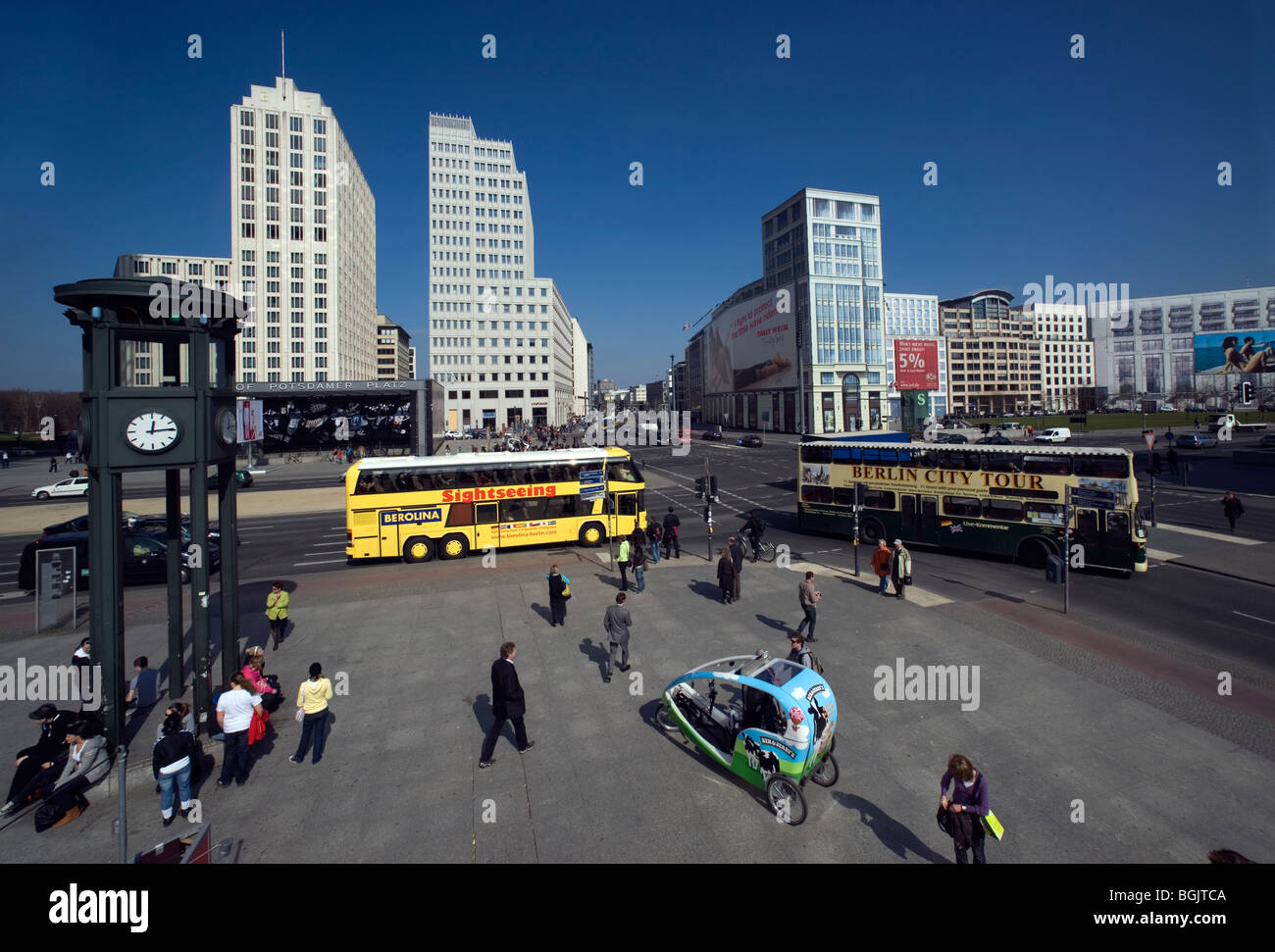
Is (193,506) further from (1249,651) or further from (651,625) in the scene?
(1249,651)

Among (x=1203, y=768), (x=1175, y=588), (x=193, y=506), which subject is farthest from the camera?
(x=1175, y=588)

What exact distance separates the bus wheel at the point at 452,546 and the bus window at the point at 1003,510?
17072mm

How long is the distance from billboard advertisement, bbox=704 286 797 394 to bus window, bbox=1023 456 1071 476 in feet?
230

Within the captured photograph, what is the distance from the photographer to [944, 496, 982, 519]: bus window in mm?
20281

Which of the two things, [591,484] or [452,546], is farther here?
[591,484]

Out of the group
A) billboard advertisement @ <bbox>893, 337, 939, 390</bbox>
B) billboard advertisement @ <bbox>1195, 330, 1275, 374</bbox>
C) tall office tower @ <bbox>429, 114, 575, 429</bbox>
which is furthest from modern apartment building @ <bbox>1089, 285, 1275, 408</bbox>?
tall office tower @ <bbox>429, 114, 575, 429</bbox>

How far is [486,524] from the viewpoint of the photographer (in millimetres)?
22406

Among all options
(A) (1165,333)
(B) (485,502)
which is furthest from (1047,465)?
(A) (1165,333)

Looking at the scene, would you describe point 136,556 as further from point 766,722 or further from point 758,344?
point 758,344

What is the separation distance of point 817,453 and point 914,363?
63.4 metres

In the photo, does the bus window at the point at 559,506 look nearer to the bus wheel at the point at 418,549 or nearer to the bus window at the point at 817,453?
the bus wheel at the point at 418,549

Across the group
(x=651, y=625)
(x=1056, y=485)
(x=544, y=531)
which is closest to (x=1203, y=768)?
(x=651, y=625)
